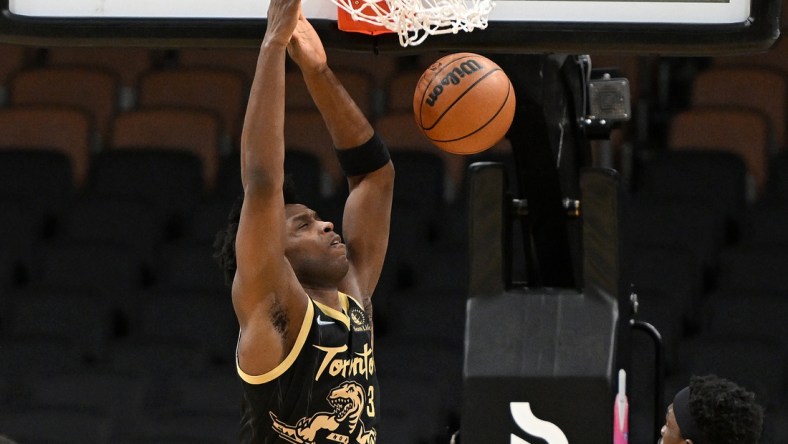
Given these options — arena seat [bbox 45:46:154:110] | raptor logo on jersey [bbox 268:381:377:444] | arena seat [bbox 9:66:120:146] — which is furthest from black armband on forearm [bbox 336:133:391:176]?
arena seat [bbox 45:46:154:110]

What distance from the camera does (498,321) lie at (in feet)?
11.6

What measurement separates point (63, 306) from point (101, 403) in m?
0.69

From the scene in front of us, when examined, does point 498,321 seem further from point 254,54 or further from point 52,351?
point 254,54

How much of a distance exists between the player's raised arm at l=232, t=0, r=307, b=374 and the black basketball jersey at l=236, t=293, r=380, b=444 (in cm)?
7

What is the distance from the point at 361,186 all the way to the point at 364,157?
3.1 inches

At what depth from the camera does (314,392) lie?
2998 mm

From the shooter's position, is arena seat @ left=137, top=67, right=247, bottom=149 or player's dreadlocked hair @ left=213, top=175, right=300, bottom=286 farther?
arena seat @ left=137, top=67, right=247, bottom=149

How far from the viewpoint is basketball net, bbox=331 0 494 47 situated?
2.84 meters

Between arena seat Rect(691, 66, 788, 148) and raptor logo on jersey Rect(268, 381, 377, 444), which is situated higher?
arena seat Rect(691, 66, 788, 148)

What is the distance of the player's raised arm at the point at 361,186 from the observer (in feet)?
10.7

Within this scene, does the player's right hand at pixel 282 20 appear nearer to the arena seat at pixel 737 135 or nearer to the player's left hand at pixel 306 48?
the player's left hand at pixel 306 48

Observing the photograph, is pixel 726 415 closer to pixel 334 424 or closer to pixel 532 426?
pixel 532 426

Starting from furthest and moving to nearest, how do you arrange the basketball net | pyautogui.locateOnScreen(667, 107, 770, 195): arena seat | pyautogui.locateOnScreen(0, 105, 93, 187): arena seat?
pyautogui.locateOnScreen(0, 105, 93, 187): arena seat
pyautogui.locateOnScreen(667, 107, 770, 195): arena seat
the basketball net

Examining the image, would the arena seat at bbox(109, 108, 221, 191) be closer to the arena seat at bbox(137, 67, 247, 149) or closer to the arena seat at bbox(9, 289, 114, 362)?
the arena seat at bbox(137, 67, 247, 149)
